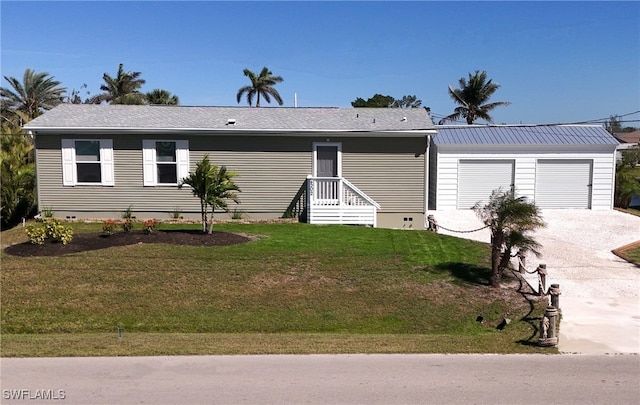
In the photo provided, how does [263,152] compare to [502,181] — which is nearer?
[263,152]

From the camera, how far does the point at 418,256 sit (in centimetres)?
1323

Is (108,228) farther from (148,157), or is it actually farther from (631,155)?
(631,155)

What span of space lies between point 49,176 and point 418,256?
41.2ft

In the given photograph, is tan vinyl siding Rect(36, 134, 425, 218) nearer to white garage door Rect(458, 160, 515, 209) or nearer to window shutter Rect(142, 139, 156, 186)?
window shutter Rect(142, 139, 156, 186)

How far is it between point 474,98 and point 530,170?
20.4 metres

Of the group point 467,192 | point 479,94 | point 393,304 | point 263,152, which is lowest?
point 393,304

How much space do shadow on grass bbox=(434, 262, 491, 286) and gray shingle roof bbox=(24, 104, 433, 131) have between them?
661cm

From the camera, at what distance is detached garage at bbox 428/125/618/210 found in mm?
20906

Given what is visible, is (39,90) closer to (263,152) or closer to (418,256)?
(263,152)

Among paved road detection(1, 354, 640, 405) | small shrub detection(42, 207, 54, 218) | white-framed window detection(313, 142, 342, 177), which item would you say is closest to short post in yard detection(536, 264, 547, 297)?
paved road detection(1, 354, 640, 405)

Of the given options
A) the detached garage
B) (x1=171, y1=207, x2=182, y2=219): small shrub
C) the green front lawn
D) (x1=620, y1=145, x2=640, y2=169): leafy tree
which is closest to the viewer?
the green front lawn

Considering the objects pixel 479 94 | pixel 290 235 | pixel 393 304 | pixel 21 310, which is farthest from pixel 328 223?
pixel 479 94

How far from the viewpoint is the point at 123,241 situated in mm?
13523
